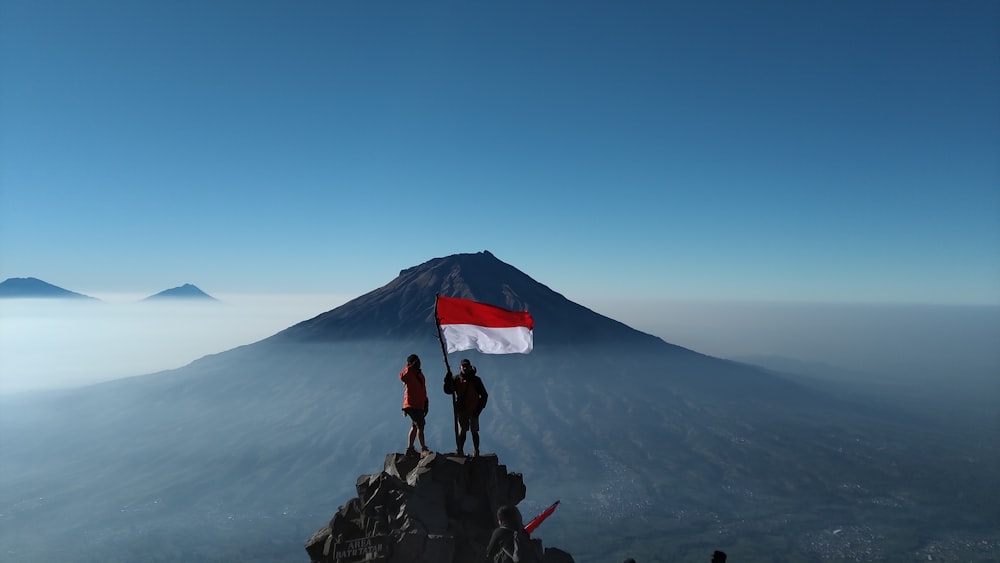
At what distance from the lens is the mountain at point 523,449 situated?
83250 millimetres

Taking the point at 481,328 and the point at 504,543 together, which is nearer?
the point at 504,543

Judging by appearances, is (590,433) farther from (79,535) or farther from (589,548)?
(79,535)

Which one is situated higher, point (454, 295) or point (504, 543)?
point (454, 295)

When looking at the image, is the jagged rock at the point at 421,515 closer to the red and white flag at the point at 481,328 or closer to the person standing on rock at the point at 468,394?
the person standing on rock at the point at 468,394

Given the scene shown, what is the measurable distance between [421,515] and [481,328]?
249 inches

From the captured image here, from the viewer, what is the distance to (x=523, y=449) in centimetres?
11731

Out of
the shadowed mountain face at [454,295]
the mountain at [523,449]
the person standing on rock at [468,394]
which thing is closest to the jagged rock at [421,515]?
the person standing on rock at [468,394]

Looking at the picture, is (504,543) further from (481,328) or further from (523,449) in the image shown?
(523,449)

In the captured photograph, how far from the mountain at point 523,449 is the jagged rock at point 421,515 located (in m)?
61.7

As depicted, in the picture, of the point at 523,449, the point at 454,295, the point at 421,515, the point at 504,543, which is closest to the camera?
the point at 504,543

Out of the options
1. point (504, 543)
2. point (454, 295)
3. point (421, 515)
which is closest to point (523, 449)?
point (454, 295)

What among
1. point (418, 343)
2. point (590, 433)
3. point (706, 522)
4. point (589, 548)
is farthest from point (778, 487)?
point (418, 343)

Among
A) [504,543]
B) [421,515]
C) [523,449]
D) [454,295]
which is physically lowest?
[523,449]

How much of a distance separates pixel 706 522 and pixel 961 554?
33960 mm
